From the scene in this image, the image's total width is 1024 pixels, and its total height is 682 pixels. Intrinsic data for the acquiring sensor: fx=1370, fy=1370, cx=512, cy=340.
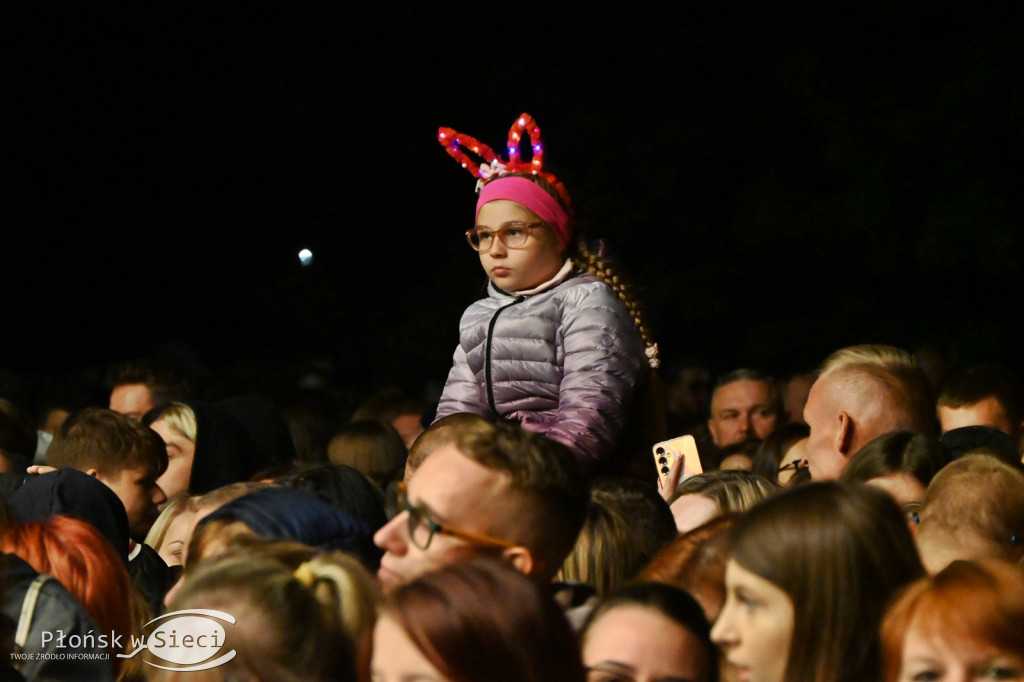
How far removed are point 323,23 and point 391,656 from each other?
44.6 ft

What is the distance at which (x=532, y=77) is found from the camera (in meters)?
14.9

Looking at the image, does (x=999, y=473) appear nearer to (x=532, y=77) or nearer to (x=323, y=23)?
(x=532, y=77)

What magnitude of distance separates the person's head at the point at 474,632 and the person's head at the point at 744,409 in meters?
6.80

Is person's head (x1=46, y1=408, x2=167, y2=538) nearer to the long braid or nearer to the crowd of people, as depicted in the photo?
the crowd of people

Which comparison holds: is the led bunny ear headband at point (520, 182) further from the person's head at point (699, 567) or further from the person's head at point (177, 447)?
the person's head at point (177, 447)

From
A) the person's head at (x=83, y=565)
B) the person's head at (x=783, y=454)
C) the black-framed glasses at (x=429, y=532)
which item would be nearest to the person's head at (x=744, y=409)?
the person's head at (x=783, y=454)

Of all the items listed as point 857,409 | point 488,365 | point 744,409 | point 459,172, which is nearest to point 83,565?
point 488,365

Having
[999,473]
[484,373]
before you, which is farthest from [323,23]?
[999,473]

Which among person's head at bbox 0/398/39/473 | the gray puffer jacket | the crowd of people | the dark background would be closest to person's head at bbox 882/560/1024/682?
the crowd of people

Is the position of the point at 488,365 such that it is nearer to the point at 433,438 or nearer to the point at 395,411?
the point at 433,438

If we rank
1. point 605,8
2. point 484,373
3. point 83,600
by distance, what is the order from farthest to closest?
point 605,8, point 484,373, point 83,600

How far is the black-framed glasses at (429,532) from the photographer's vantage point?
9.93ft

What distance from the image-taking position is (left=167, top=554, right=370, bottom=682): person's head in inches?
106

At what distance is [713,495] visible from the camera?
4.60 m
